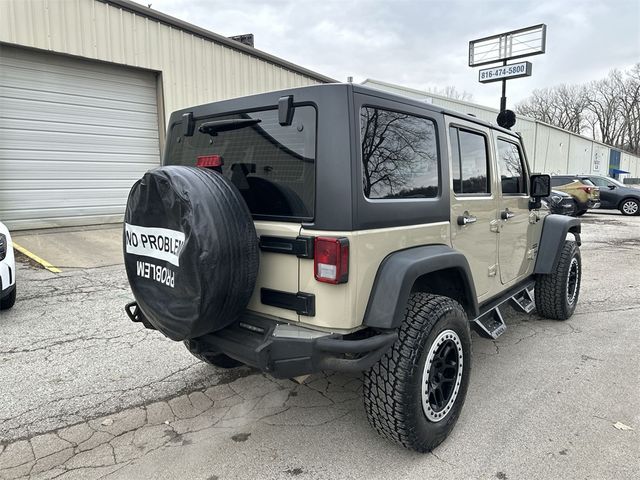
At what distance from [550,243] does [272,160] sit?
11.1ft

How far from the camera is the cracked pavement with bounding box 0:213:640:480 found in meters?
2.53

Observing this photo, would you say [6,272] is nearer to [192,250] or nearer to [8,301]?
[8,301]

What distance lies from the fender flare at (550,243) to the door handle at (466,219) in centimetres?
176

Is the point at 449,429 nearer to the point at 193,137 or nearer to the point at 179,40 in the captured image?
the point at 193,137

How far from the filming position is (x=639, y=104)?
74125mm

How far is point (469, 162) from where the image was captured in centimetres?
337

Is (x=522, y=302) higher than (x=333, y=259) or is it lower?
lower

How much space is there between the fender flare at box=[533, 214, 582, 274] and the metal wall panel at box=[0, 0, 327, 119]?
8486 millimetres

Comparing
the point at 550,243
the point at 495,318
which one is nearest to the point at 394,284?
the point at 495,318

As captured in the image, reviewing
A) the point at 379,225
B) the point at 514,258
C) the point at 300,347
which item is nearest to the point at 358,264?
the point at 379,225

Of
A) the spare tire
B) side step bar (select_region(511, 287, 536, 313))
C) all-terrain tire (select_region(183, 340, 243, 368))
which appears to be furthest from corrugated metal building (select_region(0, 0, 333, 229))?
side step bar (select_region(511, 287, 536, 313))

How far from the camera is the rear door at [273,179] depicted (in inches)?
94.1

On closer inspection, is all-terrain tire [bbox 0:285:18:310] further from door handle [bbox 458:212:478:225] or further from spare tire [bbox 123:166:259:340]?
door handle [bbox 458:212:478:225]

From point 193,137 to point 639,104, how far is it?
3581 inches
